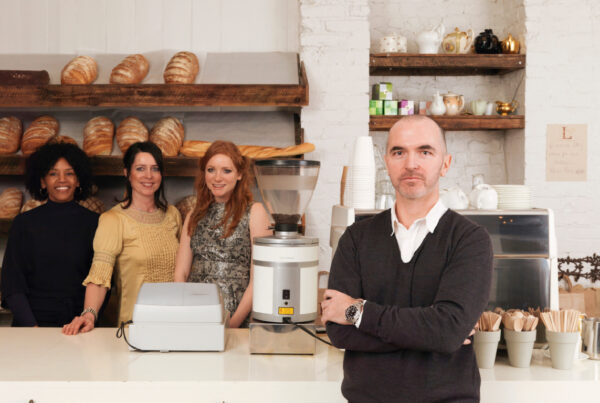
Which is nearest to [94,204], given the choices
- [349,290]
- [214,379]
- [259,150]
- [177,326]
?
[259,150]

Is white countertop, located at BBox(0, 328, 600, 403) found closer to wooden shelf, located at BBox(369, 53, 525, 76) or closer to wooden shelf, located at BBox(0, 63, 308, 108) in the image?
wooden shelf, located at BBox(0, 63, 308, 108)

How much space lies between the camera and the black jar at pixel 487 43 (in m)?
3.99

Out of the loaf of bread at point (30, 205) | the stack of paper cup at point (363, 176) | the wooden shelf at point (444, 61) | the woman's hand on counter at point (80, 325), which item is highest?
the wooden shelf at point (444, 61)

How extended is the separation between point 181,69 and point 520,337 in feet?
8.64

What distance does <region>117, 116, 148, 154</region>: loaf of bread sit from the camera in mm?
3643

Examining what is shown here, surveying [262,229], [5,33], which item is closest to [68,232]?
[262,229]

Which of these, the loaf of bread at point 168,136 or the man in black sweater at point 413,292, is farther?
the loaf of bread at point 168,136

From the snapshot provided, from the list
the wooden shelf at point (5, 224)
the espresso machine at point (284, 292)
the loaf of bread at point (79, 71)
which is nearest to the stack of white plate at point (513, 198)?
the espresso machine at point (284, 292)

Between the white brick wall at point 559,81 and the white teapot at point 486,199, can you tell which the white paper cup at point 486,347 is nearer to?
the white teapot at point 486,199

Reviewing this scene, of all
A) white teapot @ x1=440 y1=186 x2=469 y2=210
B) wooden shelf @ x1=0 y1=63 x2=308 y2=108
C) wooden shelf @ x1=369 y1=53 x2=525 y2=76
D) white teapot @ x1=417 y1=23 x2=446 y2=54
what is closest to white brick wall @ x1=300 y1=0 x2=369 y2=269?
wooden shelf @ x1=369 y1=53 x2=525 y2=76

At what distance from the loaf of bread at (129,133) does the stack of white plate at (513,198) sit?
2.29m

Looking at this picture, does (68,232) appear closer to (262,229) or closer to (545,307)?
(262,229)

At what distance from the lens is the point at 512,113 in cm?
411

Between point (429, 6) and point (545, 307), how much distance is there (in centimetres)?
274
